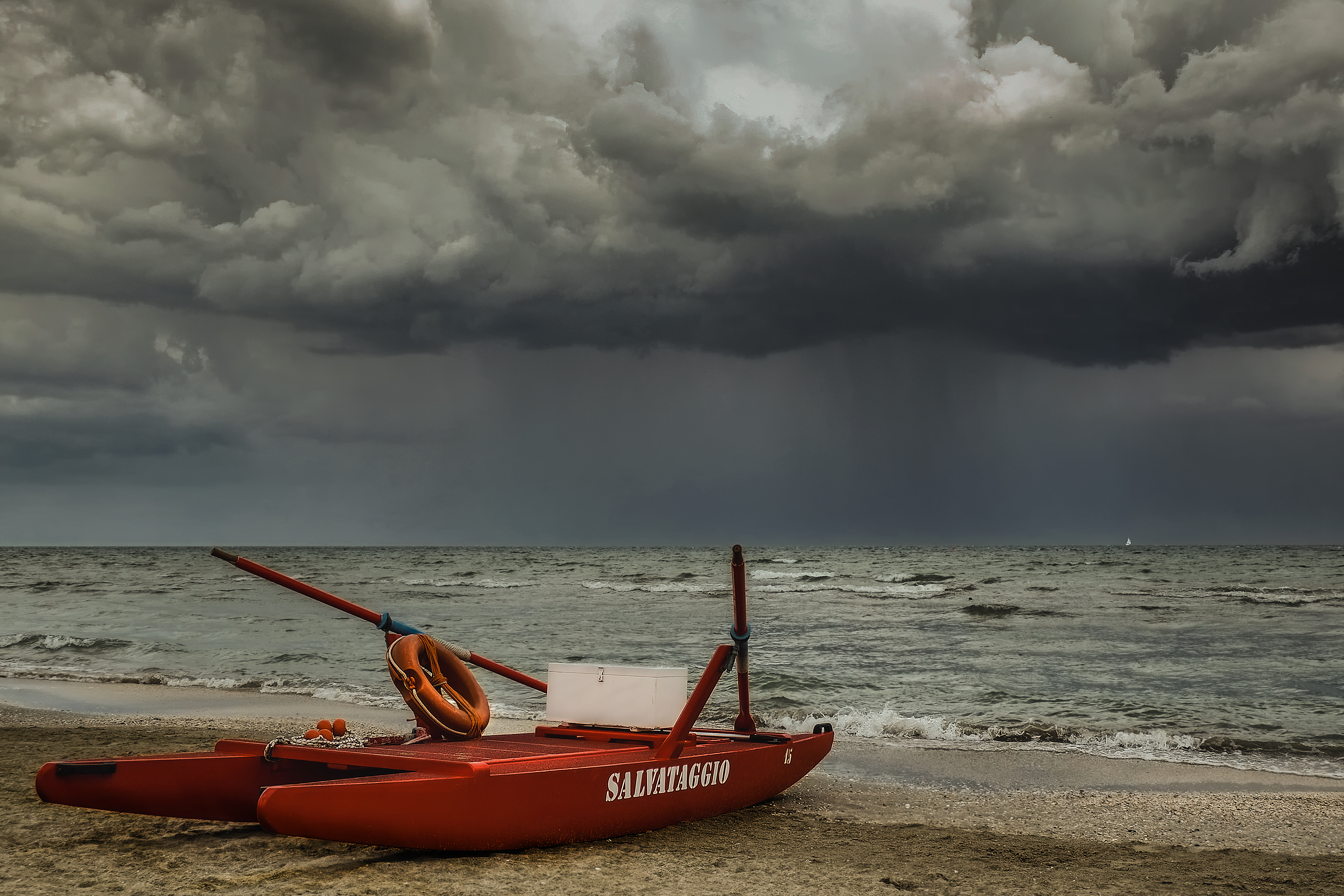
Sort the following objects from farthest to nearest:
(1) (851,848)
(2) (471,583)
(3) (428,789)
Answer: (2) (471,583), (1) (851,848), (3) (428,789)

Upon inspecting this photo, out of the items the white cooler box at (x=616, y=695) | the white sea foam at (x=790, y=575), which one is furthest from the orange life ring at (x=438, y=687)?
the white sea foam at (x=790, y=575)

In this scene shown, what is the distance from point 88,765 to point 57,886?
108 cm

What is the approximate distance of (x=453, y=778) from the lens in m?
A: 5.47

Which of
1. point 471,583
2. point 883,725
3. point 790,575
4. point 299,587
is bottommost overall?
point 790,575

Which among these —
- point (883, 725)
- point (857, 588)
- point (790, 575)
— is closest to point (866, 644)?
point (883, 725)

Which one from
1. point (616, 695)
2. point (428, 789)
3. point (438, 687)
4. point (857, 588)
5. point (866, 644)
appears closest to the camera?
point (428, 789)

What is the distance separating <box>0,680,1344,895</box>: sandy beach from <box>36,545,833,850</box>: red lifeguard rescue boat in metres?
0.17

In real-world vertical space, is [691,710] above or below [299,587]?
below

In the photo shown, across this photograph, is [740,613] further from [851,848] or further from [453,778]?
[453,778]

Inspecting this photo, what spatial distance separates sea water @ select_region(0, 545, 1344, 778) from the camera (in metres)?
12.0

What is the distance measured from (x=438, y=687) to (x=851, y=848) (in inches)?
124

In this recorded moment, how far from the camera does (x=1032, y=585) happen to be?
141ft

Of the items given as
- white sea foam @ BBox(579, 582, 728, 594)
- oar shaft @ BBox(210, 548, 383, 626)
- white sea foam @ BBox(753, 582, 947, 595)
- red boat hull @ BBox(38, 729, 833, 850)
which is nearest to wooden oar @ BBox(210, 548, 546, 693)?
oar shaft @ BBox(210, 548, 383, 626)

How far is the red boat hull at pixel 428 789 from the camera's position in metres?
5.30
